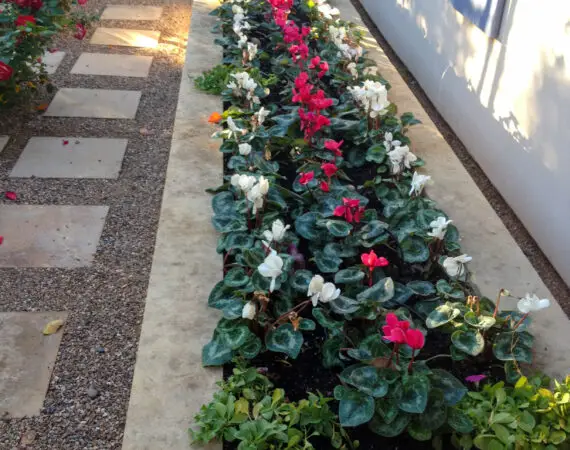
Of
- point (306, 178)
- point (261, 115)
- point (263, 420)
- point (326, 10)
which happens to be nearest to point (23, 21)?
point (261, 115)

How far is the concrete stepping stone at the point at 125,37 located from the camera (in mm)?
5191

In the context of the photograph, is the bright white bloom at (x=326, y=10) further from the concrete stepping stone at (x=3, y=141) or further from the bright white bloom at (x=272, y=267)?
the bright white bloom at (x=272, y=267)

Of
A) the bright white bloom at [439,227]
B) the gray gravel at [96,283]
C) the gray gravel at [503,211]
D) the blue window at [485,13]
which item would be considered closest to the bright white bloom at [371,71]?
the gray gravel at [503,211]

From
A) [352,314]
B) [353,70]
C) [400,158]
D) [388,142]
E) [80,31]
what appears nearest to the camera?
[352,314]

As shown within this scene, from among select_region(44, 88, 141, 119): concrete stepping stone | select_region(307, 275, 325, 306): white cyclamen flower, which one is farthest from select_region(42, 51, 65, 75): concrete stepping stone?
select_region(307, 275, 325, 306): white cyclamen flower

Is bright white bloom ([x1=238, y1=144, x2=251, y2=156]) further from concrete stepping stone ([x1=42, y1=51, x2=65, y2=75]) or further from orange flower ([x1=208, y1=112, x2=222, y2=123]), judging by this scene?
concrete stepping stone ([x1=42, y1=51, x2=65, y2=75])

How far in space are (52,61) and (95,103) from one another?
0.83 metres

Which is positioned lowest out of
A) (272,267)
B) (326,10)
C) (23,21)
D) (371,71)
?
(371,71)

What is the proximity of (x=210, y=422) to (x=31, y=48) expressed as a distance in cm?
273

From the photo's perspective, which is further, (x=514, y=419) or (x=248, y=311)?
(x=248, y=311)

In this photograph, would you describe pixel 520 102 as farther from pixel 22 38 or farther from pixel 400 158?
pixel 22 38

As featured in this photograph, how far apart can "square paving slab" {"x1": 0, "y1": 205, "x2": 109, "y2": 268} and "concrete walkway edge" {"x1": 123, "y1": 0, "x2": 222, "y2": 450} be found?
15.7 inches

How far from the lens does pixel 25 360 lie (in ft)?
7.59

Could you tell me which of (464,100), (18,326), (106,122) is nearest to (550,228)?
(464,100)
